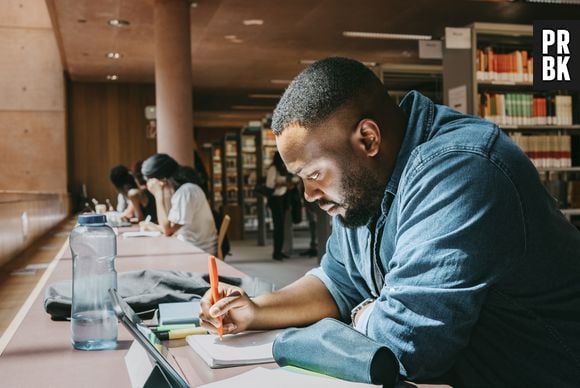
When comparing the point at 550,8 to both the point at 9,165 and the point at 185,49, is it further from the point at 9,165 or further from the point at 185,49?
the point at 9,165

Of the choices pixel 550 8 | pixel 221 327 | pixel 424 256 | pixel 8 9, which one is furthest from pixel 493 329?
pixel 8 9

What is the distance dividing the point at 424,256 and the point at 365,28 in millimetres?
8096

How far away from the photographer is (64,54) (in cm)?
1026

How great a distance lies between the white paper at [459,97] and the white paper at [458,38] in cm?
39

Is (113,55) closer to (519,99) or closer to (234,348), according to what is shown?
(519,99)

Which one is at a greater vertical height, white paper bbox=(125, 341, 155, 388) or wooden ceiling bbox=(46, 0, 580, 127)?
wooden ceiling bbox=(46, 0, 580, 127)

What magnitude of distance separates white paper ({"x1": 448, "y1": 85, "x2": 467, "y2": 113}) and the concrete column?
117 inches

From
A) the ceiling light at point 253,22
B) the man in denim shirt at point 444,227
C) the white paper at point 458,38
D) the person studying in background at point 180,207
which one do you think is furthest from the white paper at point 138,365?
the ceiling light at point 253,22

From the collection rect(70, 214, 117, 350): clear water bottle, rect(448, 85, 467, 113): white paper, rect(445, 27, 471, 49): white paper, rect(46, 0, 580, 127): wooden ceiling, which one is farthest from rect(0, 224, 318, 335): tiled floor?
rect(46, 0, 580, 127): wooden ceiling

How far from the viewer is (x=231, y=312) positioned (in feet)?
4.09

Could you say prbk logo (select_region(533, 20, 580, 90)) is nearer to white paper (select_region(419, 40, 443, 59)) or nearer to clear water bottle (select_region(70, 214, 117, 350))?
white paper (select_region(419, 40, 443, 59))

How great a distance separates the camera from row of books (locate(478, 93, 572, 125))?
5.96 meters

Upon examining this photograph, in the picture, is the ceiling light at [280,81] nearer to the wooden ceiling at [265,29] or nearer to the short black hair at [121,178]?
the wooden ceiling at [265,29]

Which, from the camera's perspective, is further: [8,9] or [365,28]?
[8,9]
